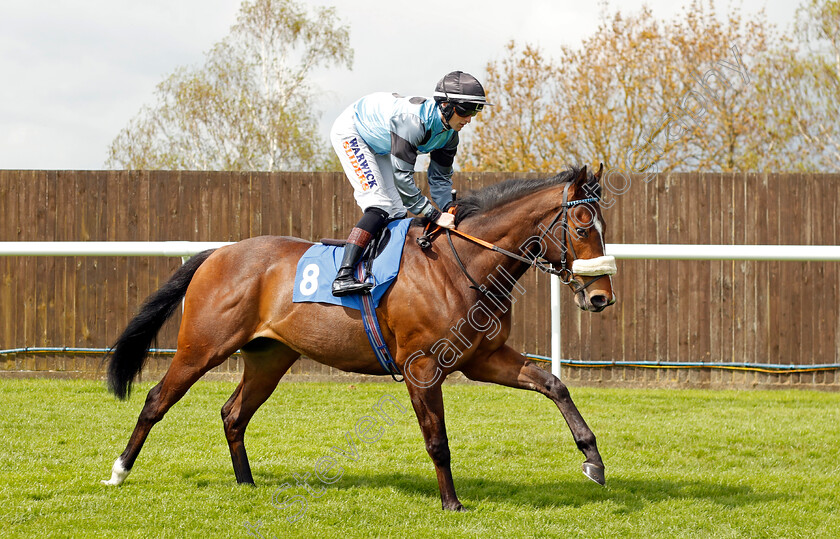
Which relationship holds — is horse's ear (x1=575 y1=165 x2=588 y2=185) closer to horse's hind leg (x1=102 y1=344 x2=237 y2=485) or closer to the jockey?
the jockey

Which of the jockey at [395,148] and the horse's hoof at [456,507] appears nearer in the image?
the horse's hoof at [456,507]

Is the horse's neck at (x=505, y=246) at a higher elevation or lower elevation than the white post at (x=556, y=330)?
higher

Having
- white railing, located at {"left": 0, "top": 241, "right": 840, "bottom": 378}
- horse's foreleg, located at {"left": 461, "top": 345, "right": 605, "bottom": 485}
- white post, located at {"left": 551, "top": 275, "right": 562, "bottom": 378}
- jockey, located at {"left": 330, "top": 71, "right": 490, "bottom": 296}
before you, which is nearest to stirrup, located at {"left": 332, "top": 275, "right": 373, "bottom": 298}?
jockey, located at {"left": 330, "top": 71, "right": 490, "bottom": 296}

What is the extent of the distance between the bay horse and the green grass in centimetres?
31

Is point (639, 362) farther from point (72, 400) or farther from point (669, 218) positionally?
point (72, 400)

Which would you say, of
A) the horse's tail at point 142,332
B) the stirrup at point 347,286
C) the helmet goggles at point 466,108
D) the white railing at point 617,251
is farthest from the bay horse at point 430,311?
the white railing at point 617,251

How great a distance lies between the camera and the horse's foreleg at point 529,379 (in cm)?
414

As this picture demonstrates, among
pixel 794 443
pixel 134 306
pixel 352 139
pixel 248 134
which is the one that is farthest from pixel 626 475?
pixel 248 134

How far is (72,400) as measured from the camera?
6930 millimetres

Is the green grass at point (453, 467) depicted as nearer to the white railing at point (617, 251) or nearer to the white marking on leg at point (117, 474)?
the white marking on leg at point (117, 474)

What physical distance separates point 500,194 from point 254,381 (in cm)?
180

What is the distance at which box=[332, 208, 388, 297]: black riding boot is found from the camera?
4312 millimetres

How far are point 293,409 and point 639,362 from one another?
136 inches

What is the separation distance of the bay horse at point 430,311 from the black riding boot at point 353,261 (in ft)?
0.43
